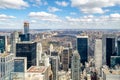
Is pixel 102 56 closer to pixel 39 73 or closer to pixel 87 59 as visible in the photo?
pixel 87 59

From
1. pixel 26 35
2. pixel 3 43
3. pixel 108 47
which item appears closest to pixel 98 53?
pixel 108 47

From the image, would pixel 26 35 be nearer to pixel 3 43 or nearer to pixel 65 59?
pixel 3 43

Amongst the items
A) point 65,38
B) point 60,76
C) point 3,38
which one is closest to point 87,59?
point 65,38

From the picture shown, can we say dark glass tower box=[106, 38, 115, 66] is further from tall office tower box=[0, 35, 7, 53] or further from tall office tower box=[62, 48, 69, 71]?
tall office tower box=[0, 35, 7, 53]

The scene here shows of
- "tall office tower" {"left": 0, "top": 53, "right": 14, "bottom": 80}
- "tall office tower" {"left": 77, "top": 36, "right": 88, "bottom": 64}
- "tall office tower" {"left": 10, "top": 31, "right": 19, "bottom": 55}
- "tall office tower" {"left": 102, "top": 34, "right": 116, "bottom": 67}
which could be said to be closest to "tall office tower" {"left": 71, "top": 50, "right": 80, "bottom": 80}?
"tall office tower" {"left": 102, "top": 34, "right": 116, "bottom": 67}

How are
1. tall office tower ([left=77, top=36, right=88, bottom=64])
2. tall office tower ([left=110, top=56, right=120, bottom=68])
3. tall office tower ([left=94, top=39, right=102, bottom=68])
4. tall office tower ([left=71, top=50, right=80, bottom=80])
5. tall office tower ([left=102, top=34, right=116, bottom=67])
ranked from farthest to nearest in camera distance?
tall office tower ([left=77, top=36, right=88, bottom=64])
tall office tower ([left=94, top=39, right=102, bottom=68])
tall office tower ([left=102, top=34, right=116, bottom=67])
tall office tower ([left=110, top=56, right=120, bottom=68])
tall office tower ([left=71, top=50, right=80, bottom=80])

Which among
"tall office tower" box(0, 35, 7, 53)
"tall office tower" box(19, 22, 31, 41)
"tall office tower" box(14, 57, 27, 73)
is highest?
"tall office tower" box(19, 22, 31, 41)
